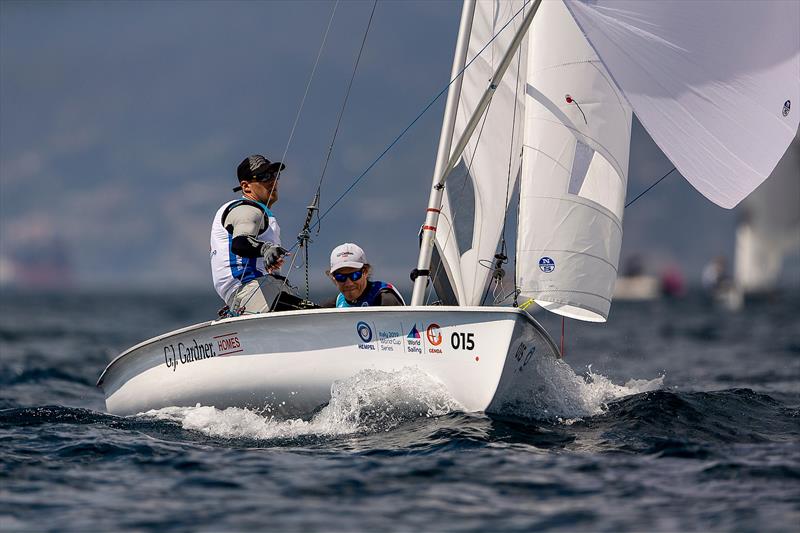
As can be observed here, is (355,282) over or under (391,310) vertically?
over

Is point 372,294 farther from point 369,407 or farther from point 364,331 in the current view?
point 369,407

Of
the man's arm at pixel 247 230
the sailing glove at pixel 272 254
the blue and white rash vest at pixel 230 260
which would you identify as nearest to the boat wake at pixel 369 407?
the sailing glove at pixel 272 254

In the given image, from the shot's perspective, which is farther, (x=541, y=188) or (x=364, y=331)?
(x=541, y=188)

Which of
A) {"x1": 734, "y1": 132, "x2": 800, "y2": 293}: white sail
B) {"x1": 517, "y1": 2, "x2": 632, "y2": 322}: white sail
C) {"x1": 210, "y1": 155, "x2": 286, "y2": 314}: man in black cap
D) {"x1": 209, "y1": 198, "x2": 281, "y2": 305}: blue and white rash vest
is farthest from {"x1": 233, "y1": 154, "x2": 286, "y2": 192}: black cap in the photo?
{"x1": 734, "y1": 132, "x2": 800, "y2": 293}: white sail

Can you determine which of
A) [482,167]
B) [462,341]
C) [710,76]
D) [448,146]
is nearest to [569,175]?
[448,146]

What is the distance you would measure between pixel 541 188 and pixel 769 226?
55.6 metres

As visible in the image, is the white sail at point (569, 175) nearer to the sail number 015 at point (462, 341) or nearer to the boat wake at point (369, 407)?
the sail number 015 at point (462, 341)

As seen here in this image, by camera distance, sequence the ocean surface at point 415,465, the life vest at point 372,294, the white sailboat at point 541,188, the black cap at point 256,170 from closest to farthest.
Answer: the ocean surface at point 415,465 → the white sailboat at point 541,188 → the life vest at point 372,294 → the black cap at point 256,170

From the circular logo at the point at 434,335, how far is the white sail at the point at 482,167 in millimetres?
1211

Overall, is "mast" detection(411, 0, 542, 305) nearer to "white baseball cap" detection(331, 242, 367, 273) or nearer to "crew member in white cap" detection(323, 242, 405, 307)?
"crew member in white cap" detection(323, 242, 405, 307)

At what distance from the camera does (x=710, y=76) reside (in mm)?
7820

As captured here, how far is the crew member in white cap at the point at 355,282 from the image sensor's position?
27.2 feet

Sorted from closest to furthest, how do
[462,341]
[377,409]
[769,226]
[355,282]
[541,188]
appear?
[462,341] → [377,409] → [541,188] → [355,282] → [769,226]

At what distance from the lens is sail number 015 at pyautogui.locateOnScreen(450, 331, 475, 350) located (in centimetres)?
738
